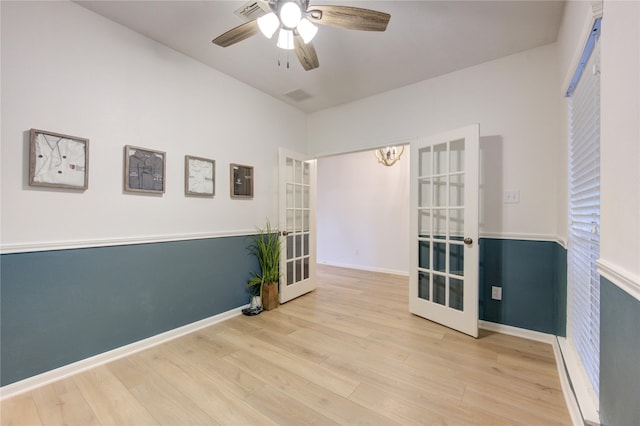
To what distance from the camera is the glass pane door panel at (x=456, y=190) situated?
8.32ft

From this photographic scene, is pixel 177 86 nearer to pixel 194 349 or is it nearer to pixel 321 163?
pixel 194 349

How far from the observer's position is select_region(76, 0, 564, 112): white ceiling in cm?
191

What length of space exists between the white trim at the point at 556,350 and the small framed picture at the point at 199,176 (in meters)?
3.07

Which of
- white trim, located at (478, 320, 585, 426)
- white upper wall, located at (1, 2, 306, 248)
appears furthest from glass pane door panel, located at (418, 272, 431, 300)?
white upper wall, located at (1, 2, 306, 248)

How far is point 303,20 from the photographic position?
1.65 m

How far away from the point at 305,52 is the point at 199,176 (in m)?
1.53

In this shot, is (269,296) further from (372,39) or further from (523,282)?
(372,39)

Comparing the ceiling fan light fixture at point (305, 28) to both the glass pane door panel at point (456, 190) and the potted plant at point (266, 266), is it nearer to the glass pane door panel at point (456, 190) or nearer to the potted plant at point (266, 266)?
the glass pane door panel at point (456, 190)

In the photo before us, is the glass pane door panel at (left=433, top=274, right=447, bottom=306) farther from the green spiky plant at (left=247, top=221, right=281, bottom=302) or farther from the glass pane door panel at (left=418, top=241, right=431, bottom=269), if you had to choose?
the green spiky plant at (left=247, top=221, right=281, bottom=302)

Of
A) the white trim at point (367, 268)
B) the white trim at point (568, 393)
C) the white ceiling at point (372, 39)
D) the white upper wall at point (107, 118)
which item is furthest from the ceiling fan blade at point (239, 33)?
the white trim at point (367, 268)

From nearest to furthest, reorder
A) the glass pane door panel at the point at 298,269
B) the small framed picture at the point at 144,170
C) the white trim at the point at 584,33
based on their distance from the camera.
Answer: the white trim at the point at 584,33 < the small framed picture at the point at 144,170 < the glass pane door panel at the point at 298,269

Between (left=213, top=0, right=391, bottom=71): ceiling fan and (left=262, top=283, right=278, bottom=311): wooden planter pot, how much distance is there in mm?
2438

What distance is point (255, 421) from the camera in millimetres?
1428

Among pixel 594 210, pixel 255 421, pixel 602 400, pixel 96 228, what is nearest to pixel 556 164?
pixel 594 210
